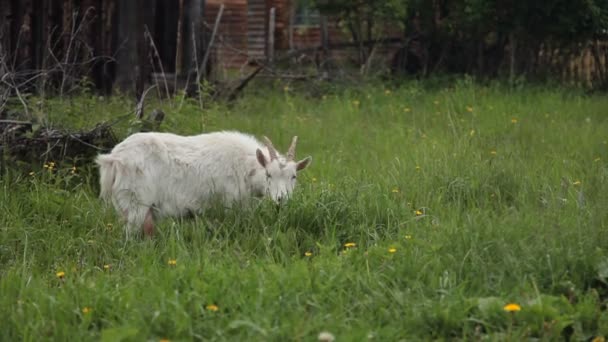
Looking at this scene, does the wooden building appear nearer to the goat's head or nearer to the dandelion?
the goat's head

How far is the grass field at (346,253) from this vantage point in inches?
185

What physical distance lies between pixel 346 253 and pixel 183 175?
2.12m

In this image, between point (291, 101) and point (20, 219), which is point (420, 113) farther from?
point (20, 219)

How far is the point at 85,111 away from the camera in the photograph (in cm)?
962

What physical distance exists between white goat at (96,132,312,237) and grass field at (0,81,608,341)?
25 cm

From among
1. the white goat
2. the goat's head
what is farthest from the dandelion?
the goat's head

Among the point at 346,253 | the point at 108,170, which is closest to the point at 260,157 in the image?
the point at 108,170

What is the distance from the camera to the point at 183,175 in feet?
24.1

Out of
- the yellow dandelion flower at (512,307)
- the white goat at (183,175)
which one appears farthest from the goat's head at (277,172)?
the yellow dandelion flower at (512,307)

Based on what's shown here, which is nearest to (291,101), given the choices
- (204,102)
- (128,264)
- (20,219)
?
(204,102)

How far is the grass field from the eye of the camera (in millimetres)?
4691

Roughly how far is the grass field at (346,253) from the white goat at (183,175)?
247mm

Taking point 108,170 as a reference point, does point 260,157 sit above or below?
above

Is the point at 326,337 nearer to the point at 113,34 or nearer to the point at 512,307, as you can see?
the point at 512,307
